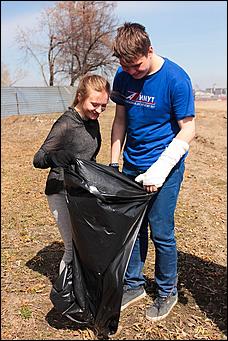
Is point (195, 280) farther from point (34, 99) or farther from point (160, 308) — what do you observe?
point (34, 99)

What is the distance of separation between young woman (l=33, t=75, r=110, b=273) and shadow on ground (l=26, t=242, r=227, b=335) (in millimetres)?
803

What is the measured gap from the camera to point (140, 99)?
277cm

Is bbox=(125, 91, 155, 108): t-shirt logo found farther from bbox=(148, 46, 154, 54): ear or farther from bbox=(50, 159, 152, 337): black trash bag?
bbox=(50, 159, 152, 337): black trash bag

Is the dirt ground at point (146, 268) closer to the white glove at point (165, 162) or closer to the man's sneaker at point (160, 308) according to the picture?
the man's sneaker at point (160, 308)

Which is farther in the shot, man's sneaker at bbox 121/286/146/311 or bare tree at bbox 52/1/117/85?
bare tree at bbox 52/1/117/85

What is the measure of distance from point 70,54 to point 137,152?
55.4ft

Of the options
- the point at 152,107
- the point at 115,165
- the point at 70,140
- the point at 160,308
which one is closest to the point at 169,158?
the point at 152,107

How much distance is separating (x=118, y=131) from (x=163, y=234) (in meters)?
0.75

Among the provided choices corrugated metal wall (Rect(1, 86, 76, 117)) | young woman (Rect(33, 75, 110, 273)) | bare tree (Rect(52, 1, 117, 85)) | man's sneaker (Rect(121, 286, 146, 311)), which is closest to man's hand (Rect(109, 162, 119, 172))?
young woman (Rect(33, 75, 110, 273))

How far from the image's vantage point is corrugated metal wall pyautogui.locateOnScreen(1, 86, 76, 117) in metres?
20.2

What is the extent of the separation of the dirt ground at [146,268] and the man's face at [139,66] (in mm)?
1648

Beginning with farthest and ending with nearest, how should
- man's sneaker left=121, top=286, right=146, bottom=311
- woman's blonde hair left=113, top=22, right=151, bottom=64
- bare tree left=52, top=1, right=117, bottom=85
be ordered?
bare tree left=52, top=1, right=117, bottom=85
man's sneaker left=121, top=286, right=146, bottom=311
woman's blonde hair left=113, top=22, right=151, bottom=64

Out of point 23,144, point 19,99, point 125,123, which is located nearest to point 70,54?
point 19,99

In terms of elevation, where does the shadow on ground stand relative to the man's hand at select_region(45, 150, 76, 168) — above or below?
below
